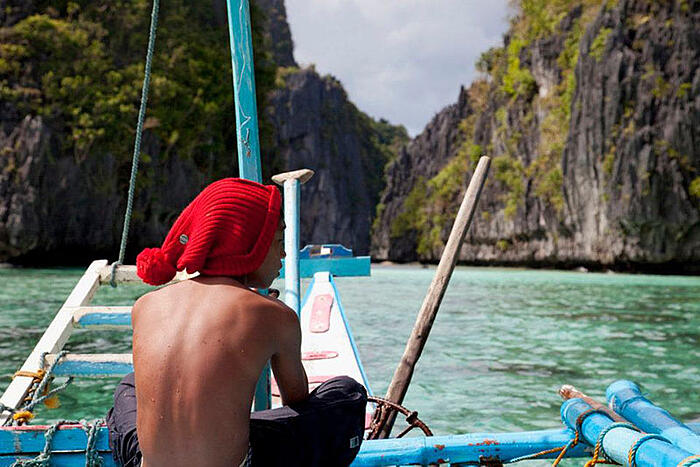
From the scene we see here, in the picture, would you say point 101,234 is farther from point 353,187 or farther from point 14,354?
point 353,187

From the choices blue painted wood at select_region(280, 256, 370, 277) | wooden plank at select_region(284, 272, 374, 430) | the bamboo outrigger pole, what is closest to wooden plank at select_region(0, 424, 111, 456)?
the bamboo outrigger pole

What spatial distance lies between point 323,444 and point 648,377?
5966 millimetres

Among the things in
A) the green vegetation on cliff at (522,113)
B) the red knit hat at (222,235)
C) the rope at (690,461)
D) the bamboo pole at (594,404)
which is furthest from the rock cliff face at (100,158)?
the rope at (690,461)

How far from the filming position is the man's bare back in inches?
55.2

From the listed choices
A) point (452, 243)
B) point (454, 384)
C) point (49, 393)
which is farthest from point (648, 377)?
point (49, 393)

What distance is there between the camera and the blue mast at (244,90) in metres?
3.12

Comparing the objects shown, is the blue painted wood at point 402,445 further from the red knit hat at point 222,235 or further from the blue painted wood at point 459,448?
the red knit hat at point 222,235

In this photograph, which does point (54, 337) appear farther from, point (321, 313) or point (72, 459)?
point (321, 313)

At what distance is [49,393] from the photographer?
9.69 feet

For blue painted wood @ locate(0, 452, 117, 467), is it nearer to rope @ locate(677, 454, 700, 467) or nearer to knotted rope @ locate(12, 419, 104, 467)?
knotted rope @ locate(12, 419, 104, 467)

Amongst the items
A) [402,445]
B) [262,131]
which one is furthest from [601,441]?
[262,131]

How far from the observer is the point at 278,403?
3963mm

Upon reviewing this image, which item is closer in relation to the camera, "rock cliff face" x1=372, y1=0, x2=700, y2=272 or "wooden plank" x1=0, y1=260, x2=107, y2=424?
"wooden plank" x1=0, y1=260, x2=107, y2=424

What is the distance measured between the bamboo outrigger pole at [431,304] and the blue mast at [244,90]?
128 centimetres
